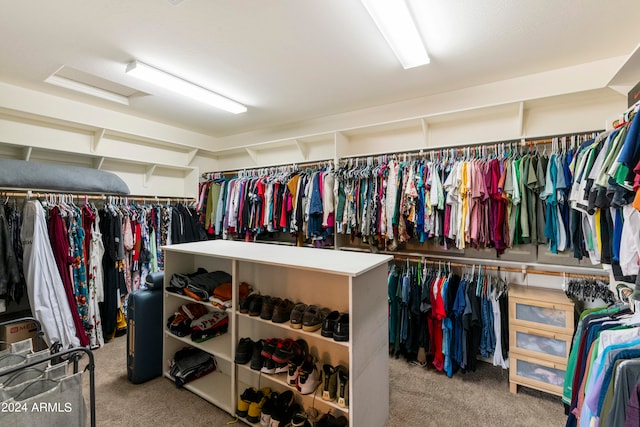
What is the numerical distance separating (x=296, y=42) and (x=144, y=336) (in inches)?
100

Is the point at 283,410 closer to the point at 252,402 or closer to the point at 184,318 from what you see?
the point at 252,402

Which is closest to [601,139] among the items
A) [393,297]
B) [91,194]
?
[393,297]

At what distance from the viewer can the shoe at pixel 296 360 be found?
169 cm

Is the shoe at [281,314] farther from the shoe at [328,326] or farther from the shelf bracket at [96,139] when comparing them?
the shelf bracket at [96,139]

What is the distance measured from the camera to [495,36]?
2051mm

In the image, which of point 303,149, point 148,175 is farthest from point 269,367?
point 148,175

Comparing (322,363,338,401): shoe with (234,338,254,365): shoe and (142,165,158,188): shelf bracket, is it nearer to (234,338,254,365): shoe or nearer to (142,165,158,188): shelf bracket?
(234,338,254,365): shoe

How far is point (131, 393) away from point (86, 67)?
2677 mm

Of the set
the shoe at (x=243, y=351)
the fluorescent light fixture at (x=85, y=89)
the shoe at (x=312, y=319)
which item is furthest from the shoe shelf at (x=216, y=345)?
the fluorescent light fixture at (x=85, y=89)

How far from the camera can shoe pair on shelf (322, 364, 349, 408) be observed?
1532 mm

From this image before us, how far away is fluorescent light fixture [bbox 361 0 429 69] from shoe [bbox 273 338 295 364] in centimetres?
210

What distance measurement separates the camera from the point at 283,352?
178cm

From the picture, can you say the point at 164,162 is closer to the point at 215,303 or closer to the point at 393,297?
the point at 215,303

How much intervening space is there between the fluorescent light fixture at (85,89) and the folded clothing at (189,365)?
8.94 feet
